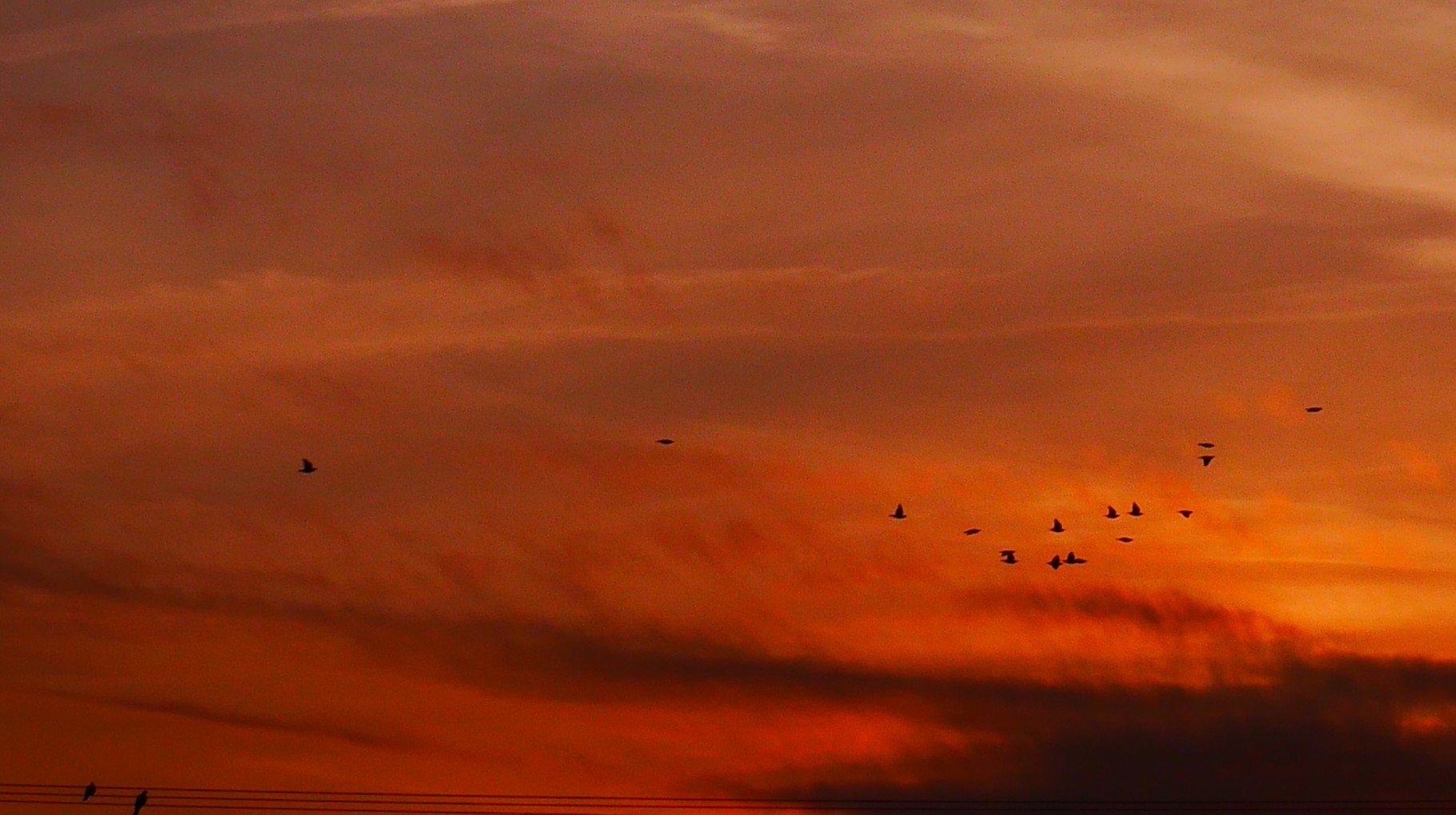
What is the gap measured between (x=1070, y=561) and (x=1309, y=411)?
1026 inches

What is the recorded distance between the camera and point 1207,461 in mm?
158000

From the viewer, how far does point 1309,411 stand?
143625 mm

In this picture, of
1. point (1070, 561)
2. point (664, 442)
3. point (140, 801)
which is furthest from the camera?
point (1070, 561)

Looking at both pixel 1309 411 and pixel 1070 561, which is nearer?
pixel 1309 411

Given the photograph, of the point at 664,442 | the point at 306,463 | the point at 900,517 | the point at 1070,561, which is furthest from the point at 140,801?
the point at 1070,561

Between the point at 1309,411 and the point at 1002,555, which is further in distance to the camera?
the point at 1002,555

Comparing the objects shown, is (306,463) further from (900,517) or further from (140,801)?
(900,517)

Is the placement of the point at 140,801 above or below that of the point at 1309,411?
below

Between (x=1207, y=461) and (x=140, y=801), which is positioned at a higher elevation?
(x=1207, y=461)

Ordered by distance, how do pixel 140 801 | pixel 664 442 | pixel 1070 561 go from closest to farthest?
pixel 140 801 < pixel 664 442 < pixel 1070 561

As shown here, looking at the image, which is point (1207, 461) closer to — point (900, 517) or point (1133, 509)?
point (1133, 509)

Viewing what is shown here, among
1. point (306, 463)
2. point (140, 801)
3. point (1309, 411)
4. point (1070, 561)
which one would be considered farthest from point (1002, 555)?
point (140, 801)

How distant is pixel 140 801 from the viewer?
13688 centimetres

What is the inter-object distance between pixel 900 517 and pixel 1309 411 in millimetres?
31134
